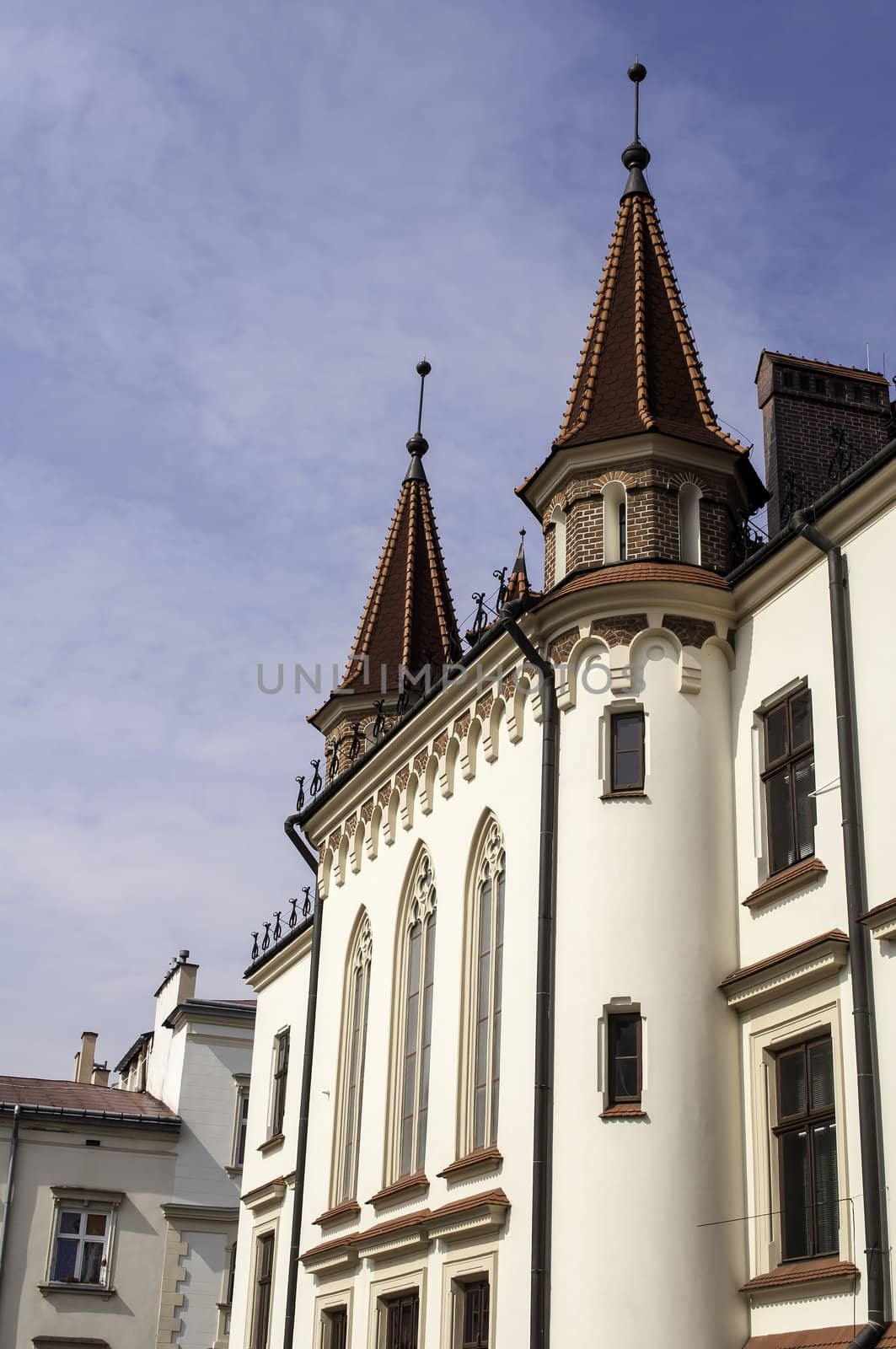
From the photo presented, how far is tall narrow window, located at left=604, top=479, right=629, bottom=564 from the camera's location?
20.1 m

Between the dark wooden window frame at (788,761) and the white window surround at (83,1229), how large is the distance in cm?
2532

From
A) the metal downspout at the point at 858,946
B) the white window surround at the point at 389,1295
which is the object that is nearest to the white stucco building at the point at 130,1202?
the white window surround at the point at 389,1295

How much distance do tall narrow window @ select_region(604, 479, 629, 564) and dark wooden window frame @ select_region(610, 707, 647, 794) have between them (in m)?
2.14

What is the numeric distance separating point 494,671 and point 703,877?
15.6 ft

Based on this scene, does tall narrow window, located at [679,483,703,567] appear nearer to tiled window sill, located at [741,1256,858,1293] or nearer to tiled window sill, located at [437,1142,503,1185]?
tiled window sill, located at [437,1142,503,1185]

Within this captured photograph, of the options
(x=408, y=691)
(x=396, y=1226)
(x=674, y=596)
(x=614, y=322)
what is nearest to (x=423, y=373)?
(x=408, y=691)

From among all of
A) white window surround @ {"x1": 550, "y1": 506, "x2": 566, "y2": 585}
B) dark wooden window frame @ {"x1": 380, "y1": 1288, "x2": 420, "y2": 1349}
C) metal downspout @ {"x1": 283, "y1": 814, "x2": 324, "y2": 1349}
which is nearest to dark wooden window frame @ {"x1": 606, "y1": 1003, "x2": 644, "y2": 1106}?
dark wooden window frame @ {"x1": 380, "y1": 1288, "x2": 420, "y2": 1349}

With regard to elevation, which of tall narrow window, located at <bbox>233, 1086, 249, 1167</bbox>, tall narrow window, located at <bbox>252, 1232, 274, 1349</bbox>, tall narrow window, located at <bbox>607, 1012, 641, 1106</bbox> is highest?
tall narrow window, located at <bbox>233, 1086, 249, 1167</bbox>

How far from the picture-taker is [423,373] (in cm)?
3347

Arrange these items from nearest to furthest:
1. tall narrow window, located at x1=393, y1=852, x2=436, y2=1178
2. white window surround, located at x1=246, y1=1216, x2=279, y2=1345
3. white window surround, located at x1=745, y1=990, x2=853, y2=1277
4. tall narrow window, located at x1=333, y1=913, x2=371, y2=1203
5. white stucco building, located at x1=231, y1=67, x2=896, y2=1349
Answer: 1. white window surround, located at x1=745, y1=990, x2=853, y2=1277
2. white stucco building, located at x1=231, y1=67, x2=896, y2=1349
3. tall narrow window, located at x1=393, y1=852, x2=436, y2=1178
4. tall narrow window, located at x1=333, y1=913, x2=371, y2=1203
5. white window surround, located at x1=246, y1=1216, x2=279, y2=1345

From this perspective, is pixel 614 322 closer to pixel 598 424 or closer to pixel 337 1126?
pixel 598 424

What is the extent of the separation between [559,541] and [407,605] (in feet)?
31.8

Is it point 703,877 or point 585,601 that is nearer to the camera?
point 703,877

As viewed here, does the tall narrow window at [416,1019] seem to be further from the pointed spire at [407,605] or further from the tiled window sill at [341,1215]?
the pointed spire at [407,605]
